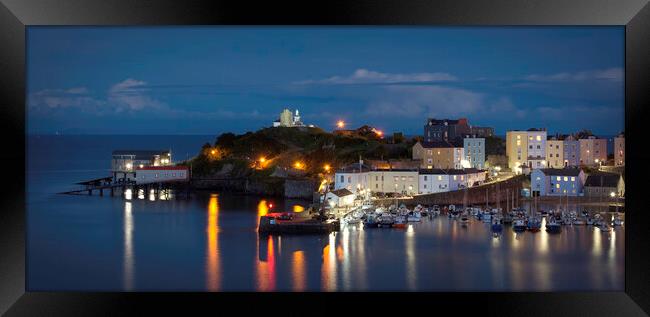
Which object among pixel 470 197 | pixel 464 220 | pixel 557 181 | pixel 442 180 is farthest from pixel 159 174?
pixel 557 181

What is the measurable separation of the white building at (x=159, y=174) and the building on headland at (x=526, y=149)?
8.85m

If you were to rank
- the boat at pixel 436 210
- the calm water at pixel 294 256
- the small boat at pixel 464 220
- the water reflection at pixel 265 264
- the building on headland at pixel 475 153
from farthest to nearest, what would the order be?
the building on headland at pixel 475 153, the boat at pixel 436 210, the small boat at pixel 464 220, the calm water at pixel 294 256, the water reflection at pixel 265 264

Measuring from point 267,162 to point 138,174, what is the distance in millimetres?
3516

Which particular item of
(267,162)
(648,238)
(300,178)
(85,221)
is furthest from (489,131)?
(648,238)

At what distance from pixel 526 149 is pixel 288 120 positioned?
28.7ft

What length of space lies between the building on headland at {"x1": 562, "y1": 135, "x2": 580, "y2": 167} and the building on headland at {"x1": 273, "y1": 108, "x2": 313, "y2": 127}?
30.1 ft

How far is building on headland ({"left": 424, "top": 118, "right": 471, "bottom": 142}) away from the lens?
17.5 m

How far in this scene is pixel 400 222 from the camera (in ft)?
37.9

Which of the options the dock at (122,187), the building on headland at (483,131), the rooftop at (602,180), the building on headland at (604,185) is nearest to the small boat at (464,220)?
the building on headland at (604,185)

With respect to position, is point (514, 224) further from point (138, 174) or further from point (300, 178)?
point (138, 174)

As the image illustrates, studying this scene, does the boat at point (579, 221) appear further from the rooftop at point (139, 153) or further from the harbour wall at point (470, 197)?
the rooftop at point (139, 153)

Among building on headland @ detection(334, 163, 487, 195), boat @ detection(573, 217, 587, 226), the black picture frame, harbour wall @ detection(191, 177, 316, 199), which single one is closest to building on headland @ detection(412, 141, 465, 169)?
building on headland @ detection(334, 163, 487, 195)

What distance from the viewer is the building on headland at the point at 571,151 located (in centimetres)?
1599

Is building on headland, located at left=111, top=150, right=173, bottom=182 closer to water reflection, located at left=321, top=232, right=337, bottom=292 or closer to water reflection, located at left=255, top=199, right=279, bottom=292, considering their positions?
water reflection, located at left=255, top=199, right=279, bottom=292
